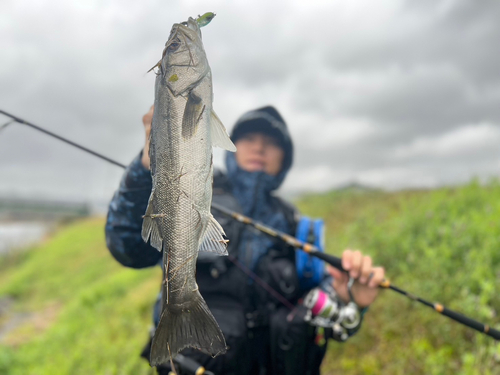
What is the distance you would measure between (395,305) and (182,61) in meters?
5.14

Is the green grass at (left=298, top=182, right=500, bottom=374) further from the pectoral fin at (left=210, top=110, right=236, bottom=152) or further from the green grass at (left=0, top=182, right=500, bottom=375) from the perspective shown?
→ the pectoral fin at (left=210, top=110, right=236, bottom=152)

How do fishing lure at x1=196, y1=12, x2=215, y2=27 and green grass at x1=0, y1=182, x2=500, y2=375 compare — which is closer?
fishing lure at x1=196, y1=12, x2=215, y2=27

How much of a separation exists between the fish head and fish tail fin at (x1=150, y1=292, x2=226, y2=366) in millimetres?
744

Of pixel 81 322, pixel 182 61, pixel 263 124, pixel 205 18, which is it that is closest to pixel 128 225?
pixel 182 61

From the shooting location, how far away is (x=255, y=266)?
2.89 meters

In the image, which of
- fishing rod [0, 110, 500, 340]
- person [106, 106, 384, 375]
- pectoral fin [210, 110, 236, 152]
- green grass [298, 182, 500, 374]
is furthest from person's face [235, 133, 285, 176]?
green grass [298, 182, 500, 374]

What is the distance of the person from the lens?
1802 mm

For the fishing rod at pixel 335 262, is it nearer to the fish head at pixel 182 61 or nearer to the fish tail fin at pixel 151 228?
the fish tail fin at pixel 151 228

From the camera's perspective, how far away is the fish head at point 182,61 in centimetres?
108

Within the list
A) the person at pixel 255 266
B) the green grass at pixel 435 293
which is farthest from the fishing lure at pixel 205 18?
the green grass at pixel 435 293

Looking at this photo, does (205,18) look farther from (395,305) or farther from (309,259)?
(395,305)

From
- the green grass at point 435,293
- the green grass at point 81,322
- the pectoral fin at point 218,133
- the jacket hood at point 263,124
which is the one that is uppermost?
the jacket hood at point 263,124

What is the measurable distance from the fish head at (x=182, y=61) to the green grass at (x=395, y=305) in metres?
3.64

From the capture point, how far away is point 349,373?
4270 mm
